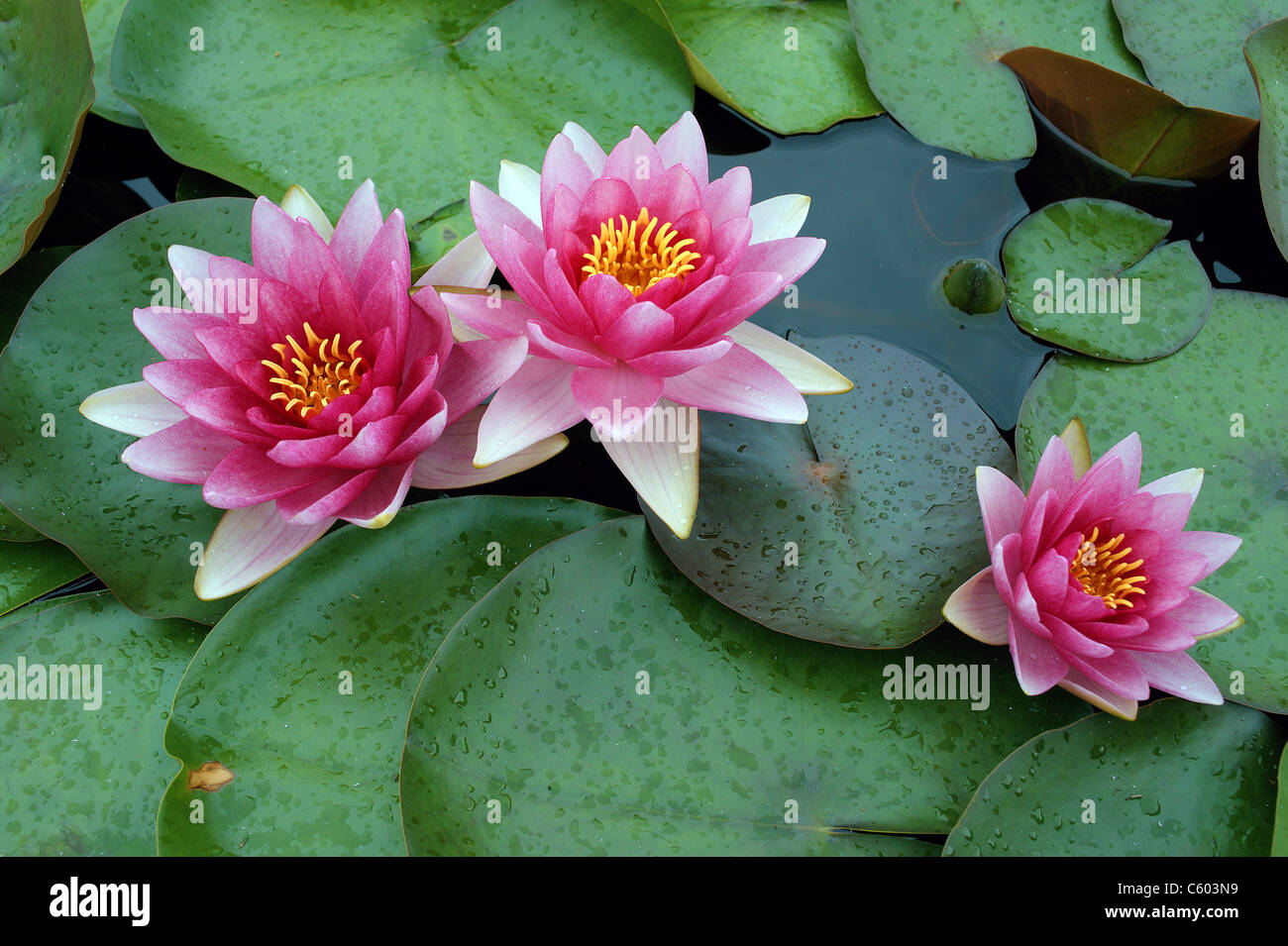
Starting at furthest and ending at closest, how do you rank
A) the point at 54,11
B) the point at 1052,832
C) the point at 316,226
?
the point at 54,11
the point at 316,226
the point at 1052,832

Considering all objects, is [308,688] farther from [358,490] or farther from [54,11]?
[54,11]

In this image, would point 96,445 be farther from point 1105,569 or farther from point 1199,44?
point 1199,44

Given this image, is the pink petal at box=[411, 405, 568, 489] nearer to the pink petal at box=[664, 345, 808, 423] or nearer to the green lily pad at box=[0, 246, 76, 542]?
the pink petal at box=[664, 345, 808, 423]

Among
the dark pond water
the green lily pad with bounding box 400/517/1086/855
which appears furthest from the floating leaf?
the green lily pad with bounding box 400/517/1086/855

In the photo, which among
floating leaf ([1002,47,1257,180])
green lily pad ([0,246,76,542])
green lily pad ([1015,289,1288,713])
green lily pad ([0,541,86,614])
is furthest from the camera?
floating leaf ([1002,47,1257,180])

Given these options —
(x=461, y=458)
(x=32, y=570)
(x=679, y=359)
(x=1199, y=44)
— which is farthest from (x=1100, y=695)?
(x=32, y=570)
